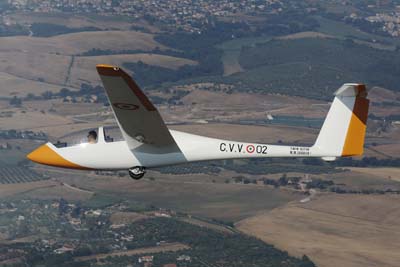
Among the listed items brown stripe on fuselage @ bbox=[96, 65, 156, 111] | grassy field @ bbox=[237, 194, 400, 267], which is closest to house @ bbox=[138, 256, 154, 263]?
grassy field @ bbox=[237, 194, 400, 267]

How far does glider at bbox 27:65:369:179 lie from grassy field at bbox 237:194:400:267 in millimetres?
66286

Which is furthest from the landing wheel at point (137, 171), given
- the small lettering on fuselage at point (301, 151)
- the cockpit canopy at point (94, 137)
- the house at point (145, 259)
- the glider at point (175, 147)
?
the house at point (145, 259)

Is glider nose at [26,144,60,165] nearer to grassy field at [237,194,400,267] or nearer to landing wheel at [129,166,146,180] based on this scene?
landing wheel at [129,166,146,180]

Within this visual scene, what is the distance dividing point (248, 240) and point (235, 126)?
58.8 meters

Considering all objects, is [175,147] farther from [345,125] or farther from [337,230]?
[337,230]

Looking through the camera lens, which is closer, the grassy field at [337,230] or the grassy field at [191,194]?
the grassy field at [337,230]

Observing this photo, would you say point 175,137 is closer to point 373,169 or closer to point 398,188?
point 398,188

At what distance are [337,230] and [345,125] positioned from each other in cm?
7817

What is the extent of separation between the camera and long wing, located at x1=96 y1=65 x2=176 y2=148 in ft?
110

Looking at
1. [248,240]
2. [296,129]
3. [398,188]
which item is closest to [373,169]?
[398,188]

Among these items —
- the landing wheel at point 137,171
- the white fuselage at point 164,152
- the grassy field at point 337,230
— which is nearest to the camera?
the white fuselage at point 164,152

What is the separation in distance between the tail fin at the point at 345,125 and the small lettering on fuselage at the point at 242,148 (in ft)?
6.63

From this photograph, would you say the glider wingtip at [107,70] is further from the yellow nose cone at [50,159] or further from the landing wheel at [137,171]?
the yellow nose cone at [50,159]

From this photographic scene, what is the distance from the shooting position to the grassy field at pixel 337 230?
355 feet
